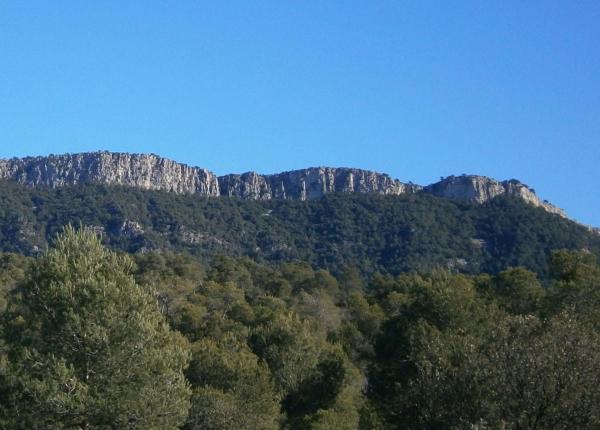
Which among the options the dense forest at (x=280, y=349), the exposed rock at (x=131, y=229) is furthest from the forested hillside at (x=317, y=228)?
the dense forest at (x=280, y=349)

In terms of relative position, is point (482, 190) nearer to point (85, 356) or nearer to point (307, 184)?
point (307, 184)

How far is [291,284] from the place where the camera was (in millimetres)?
93750

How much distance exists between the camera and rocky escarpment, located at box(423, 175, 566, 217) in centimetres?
15212

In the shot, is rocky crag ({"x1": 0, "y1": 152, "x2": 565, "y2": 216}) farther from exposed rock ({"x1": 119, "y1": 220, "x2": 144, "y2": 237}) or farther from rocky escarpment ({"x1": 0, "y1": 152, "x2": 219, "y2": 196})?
exposed rock ({"x1": 119, "y1": 220, "x2": 144, "y2": 237})

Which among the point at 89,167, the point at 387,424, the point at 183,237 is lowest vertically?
the point at 387,424

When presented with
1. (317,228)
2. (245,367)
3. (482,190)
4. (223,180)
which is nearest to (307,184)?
(223,180)

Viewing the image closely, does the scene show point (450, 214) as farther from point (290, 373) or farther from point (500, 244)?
point (290, 373)

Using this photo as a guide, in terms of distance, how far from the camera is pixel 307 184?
168875 mm

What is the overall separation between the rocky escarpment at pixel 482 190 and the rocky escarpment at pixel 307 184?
20.7 feet

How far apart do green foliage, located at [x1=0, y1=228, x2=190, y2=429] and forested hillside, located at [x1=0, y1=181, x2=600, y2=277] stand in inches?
3656

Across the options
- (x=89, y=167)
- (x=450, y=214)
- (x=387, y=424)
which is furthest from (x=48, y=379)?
(x=89, y=167)

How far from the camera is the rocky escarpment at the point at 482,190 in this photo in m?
152

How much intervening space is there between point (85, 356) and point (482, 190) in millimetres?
134992

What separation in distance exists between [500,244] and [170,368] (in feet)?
350
